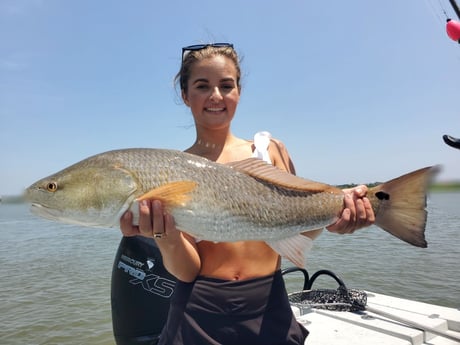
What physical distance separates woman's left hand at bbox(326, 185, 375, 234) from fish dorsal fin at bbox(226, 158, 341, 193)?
12 cm

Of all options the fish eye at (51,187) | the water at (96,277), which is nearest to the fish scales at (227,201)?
the fish eye at (51,187)

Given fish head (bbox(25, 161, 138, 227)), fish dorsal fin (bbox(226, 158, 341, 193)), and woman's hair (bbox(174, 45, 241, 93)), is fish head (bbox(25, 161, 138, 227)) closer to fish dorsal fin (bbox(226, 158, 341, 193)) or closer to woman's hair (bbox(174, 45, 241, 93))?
fish dorsal fin (bbox(226, 158, 341, 193))

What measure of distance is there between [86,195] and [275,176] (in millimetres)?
1307

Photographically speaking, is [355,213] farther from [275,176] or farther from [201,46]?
[201,46]

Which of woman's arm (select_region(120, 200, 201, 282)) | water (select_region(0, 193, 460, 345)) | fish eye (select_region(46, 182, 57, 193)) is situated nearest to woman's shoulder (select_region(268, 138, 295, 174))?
woman's arm (select_region(120, 200, 201, 282))

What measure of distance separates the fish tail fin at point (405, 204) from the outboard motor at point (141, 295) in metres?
2.52

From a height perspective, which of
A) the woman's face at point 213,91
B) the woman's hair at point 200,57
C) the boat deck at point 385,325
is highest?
the woman's hair at point 200,57

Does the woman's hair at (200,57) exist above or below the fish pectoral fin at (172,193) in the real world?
above

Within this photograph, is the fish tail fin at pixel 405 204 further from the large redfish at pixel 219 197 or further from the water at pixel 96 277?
the water at pixel 96 277

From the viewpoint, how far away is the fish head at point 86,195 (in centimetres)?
240

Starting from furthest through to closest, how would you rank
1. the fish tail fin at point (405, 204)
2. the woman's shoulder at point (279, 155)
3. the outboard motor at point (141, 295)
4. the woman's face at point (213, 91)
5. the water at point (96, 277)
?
the water at point (96, 277) < the outboard motor at point (141, 295) < the woman's shoulder at point (279, 155) < the woman's face at point (213, 91) < the fish tail fin at point (405, 204)

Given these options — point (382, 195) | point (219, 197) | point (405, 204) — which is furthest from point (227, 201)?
point (405, 204)

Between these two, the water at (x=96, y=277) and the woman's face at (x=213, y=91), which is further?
the water at (x=96, y=277)

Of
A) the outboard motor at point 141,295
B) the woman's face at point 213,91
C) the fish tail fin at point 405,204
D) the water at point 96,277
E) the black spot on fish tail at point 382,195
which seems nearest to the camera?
the fish tail fin at point 405,204
